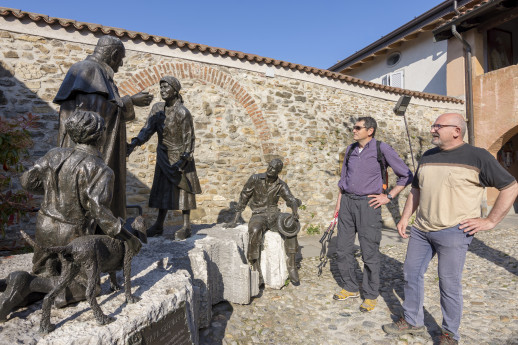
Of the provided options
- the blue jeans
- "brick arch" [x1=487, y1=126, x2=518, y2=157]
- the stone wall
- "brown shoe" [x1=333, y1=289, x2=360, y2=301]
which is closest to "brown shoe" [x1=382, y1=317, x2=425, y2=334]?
the blue jeans

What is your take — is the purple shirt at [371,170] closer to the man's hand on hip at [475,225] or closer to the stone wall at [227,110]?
the man's hand on hip at [475,225]

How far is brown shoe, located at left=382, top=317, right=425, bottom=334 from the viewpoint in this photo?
8.92ft

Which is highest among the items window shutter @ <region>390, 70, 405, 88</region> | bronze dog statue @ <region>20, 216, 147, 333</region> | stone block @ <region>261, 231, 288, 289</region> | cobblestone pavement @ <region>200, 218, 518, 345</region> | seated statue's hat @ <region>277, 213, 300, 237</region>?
window shutter @ <region>390, 70, 405, 88</region>

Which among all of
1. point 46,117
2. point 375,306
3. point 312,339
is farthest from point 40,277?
point 46,117

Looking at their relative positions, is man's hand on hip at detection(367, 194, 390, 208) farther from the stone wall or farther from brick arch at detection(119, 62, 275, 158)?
brick arch at detection(119, 62, 275, 158)

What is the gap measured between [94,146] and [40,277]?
2.83ft

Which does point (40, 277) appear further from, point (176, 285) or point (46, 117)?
point (46, 117)

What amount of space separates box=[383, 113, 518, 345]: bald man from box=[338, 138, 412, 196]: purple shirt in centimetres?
59

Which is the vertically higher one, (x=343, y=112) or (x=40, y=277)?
(x=343, y=112)

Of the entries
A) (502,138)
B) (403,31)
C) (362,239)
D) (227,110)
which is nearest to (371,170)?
(362,239)

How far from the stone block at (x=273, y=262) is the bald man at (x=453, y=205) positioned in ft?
5.62

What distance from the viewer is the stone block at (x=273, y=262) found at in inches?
154

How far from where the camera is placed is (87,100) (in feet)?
7.76

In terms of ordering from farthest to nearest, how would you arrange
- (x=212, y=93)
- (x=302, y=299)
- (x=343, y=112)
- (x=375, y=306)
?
(x=343, y=112)
(x=212, y=93)
(x=302, y=299)
(x=375, y=306)
